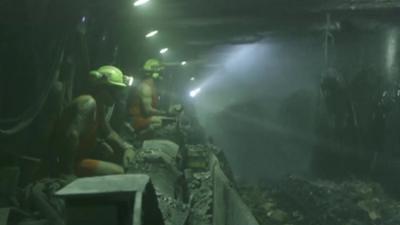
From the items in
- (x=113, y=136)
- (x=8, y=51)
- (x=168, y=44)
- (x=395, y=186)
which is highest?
(x=168, y=44)

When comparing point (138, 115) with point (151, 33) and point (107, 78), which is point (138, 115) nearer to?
point (151, 33)

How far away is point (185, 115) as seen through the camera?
1341 cm

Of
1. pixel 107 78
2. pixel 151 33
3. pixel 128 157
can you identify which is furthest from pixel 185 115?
pixel 107 78

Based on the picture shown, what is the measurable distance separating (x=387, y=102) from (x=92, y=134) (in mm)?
9074

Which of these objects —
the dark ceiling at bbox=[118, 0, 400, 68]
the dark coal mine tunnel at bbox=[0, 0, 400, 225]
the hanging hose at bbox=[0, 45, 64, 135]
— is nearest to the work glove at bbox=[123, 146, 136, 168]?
the dark coal mine tunnel at bbox=[0, 0, 400, 225]

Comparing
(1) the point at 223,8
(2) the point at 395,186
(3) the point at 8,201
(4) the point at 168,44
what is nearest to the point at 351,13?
(1) the point at 223,8

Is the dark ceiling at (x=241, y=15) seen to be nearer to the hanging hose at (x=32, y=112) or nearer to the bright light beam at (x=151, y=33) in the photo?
the bright light beam at (x=151, y=33)

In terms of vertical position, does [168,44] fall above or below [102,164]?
above

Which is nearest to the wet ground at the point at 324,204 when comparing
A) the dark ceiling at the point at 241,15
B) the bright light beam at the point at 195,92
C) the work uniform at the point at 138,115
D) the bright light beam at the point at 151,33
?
the work uniform at the point at 138,115

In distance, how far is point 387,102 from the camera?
42.5 ft

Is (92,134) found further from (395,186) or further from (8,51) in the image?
(395,186)

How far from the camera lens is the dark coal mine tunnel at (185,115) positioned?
5738 mm

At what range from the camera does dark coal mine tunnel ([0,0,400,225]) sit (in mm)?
5738

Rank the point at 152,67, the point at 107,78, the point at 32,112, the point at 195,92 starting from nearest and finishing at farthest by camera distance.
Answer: the point at 32,112 < the point at 107,78 < the point at 152,67 < the point at 195,92
